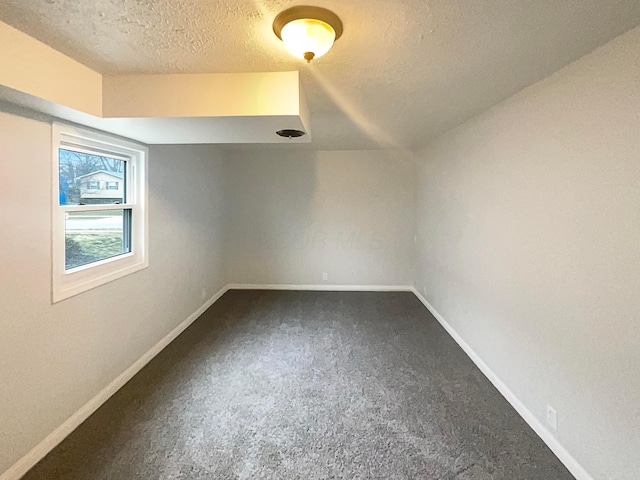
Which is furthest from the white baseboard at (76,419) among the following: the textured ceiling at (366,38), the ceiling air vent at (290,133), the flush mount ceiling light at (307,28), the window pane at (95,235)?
the flush mount ceiling light at (307,28)

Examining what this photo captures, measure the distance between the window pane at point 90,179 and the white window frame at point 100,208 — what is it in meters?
0.05

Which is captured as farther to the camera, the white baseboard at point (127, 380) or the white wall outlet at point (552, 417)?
the white wall outlet at point (552, 417)

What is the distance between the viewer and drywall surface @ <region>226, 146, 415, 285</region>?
538cm

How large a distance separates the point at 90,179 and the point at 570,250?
10.7ft

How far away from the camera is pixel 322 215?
5.46 metres

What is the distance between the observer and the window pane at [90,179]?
7.36ft

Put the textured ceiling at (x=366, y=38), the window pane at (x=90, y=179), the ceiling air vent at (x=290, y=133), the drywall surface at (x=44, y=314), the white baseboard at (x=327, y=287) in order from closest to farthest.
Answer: the textured ceiling at (x=366, y=38) → the drywall surface at (x=44, y=314) → the window pane at (x=90, y=179) → the ceiling air vent at (x=290, y=133) → the white baseboard at (x=327, y=287)

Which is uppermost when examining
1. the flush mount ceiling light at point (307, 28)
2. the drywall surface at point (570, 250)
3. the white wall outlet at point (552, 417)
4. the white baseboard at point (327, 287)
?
the flush mount ceiling light at point (307, 28)

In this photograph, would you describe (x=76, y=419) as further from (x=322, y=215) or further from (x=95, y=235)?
(x=322, y=215)

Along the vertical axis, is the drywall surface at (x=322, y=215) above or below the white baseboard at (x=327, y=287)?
above

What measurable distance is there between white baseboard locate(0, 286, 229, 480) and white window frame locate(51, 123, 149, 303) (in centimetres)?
80

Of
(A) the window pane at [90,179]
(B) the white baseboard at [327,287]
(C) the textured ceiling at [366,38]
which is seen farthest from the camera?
A: (B) the white baseboard at [327,287]

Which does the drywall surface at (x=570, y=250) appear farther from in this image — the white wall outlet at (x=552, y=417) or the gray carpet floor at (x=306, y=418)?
the gray carpet floor at (x=306, y=418)

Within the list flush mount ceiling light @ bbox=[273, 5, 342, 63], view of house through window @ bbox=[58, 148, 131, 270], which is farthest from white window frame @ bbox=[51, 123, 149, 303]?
flush mount ceiling light @ bbox=[273, 5, 342, 63]
